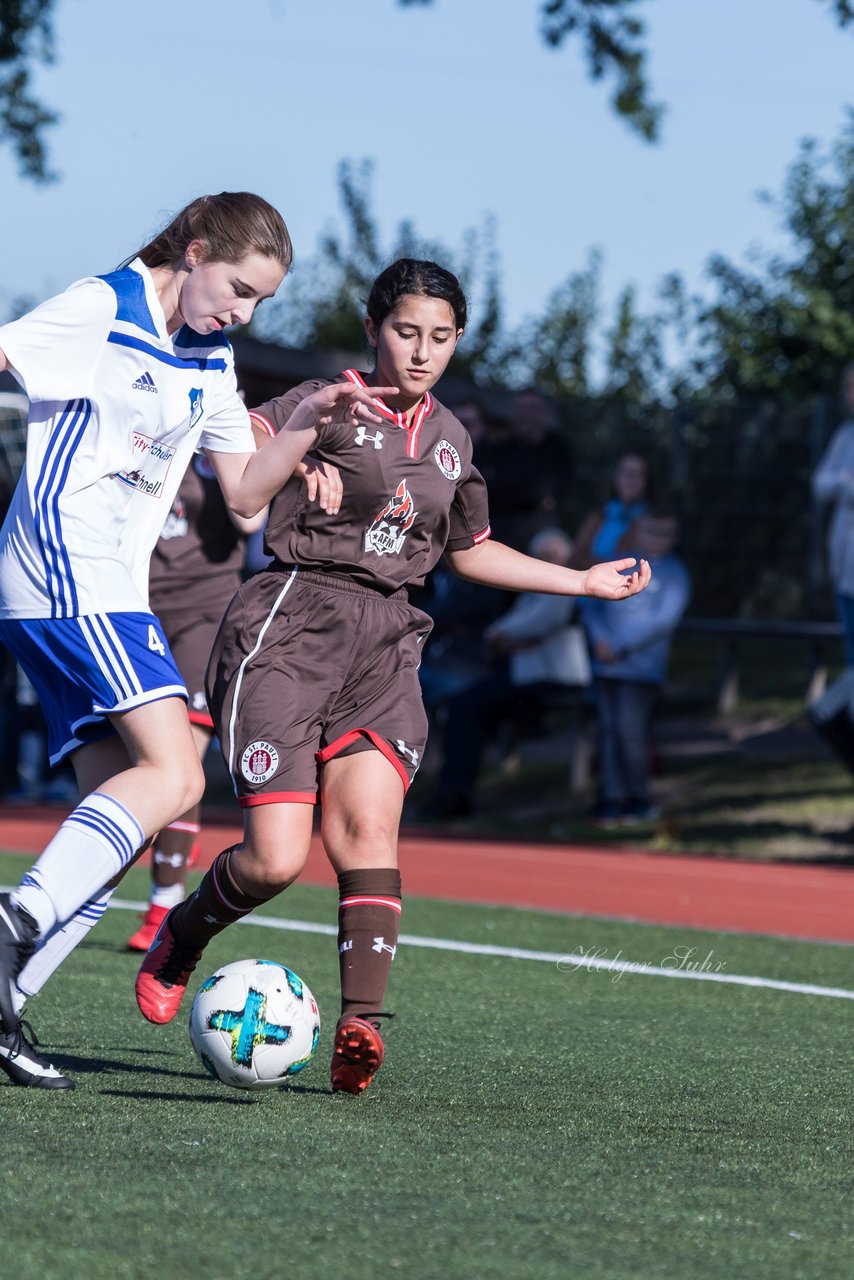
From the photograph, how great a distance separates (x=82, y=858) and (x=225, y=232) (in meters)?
1.46

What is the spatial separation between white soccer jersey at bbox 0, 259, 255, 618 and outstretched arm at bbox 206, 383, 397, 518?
11.3 inches

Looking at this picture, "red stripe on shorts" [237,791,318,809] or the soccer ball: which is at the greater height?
"red stripe on shorts" [237,791,318,809]

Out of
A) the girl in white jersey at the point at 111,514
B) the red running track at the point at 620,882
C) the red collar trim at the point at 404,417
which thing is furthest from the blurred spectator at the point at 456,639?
the girl in white jersey at the point at 111,514

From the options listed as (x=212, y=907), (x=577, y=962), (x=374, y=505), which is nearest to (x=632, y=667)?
(x=577, y=962)

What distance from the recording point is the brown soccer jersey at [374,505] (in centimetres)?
454

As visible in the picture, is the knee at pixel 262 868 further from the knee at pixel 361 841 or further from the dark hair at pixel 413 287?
the dark hair at pixel 413 287

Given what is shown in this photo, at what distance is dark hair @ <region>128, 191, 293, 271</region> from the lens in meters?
4.16

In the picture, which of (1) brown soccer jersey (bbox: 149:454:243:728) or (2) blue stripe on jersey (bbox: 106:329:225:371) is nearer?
(2) blue stripe on jersey (bbox: 106:329:225:371)

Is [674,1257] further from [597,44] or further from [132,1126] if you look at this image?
[597,44]

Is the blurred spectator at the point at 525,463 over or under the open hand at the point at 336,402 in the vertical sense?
under

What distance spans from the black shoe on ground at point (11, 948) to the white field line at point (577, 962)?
3.46 meters

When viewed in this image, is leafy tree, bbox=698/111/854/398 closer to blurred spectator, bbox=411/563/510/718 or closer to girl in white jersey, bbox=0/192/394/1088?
blurred spectator, bbox=411/563/510/718

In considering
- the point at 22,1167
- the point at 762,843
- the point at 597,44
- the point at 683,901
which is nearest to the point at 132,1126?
the point at 22,1167

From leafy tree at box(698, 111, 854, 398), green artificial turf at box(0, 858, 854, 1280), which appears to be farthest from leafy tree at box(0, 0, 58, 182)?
green artificial turf at box(0, 858, 854, 1280)
